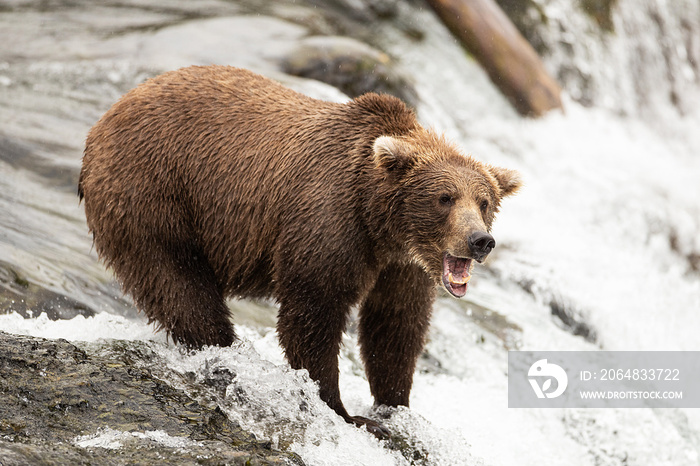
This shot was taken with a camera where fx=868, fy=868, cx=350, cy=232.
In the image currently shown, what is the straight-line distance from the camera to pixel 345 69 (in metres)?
11.3

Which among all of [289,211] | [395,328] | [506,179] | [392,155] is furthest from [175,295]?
[506,179]

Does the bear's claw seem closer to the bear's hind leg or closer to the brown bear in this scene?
the brown bear

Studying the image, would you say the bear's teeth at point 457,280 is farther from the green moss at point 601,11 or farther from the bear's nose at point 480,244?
the green moss at point 601,11

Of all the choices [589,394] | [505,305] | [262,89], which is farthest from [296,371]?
[505,305]

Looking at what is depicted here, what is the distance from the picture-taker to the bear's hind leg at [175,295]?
555 centimetres

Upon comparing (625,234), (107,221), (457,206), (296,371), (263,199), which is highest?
(457,206)

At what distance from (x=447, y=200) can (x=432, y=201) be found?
3.5 inches

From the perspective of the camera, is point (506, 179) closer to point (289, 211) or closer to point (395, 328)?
point (395, 328)

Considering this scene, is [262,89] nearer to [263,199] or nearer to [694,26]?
[263,199]

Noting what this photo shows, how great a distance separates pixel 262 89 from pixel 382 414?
7.77 ft

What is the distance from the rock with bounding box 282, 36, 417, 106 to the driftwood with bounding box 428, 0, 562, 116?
2541mm

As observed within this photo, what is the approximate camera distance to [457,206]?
5.08 meters

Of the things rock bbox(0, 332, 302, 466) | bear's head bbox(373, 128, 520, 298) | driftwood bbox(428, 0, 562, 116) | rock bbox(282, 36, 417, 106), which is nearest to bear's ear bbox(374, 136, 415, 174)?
bear's head bbox(373, 128, 520, 298)

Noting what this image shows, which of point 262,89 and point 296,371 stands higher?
point 262,89
